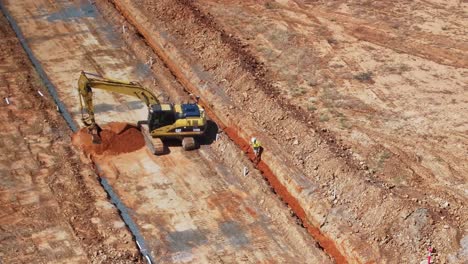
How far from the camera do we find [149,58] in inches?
1223

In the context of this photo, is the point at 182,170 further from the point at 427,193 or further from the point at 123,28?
the point at 123,28

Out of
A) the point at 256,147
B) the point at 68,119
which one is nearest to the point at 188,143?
the point at 256,147

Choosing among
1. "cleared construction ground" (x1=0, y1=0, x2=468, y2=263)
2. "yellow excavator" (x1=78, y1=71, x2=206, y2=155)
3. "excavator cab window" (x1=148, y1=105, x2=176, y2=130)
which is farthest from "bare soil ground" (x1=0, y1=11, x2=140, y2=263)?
"excavator cab window" (x1=148, y1=105, x2=176, y2=130)

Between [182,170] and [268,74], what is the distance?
6.69 meters

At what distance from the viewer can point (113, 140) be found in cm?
2550

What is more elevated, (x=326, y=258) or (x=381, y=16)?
(x=381, y=16)

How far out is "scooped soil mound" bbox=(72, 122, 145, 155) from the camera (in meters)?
25.3

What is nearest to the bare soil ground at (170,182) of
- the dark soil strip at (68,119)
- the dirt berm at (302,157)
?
the dark soil strip at (68,119)

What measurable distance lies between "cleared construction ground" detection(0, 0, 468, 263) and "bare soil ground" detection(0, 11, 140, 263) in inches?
2.4

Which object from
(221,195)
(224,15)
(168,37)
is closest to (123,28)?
(168,37)

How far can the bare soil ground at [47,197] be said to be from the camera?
20.9 m

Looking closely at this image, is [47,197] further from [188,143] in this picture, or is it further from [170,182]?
[188,143]

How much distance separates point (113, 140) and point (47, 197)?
3614 millimetres

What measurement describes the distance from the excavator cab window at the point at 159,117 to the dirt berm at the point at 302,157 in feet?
9.38
